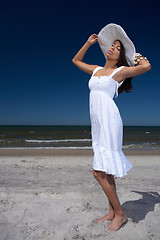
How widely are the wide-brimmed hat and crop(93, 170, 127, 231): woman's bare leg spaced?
1.33m

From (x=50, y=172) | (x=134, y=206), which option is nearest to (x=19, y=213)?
(x=134, y=206)

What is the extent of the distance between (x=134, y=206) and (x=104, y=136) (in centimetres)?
162

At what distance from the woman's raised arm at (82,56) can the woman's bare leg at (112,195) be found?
1.31 meters

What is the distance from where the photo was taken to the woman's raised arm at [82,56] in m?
2.77

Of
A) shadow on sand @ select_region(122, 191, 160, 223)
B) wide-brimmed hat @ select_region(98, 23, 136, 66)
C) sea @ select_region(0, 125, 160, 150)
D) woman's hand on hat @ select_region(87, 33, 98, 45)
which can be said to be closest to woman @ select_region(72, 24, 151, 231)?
wide-brimmed hat @ select_region(98, 23, 136, 66)

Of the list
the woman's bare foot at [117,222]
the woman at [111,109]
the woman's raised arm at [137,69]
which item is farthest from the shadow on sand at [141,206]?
the woman's raised arm at [137,69]

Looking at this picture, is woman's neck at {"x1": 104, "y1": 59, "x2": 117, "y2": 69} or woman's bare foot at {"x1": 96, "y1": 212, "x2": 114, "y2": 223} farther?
woman's bare foot at {"x1": 96, "y1": 212, "x2": 114, "y2": 223}

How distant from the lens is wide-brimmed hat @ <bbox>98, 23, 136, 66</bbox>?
2381mm

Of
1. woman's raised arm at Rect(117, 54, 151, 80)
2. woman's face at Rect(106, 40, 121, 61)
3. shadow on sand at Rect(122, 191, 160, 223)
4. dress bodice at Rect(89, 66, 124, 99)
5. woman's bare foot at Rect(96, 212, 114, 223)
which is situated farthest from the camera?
shadow on sand at Rect(122, 191, 160, 223)

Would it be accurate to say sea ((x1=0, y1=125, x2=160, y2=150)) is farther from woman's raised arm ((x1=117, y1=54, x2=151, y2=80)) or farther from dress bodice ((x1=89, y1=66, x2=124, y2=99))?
woman's raised arm ((x1=117, y1=54, x2=151, y2=80))

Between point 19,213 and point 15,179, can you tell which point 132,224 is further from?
point 15,179

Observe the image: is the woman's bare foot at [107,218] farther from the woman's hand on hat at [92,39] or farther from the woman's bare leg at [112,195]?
the woman's hand on hat at [92,39]

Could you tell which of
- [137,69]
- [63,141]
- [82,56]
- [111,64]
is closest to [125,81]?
[111,64]

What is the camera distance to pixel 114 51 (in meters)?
2.51
